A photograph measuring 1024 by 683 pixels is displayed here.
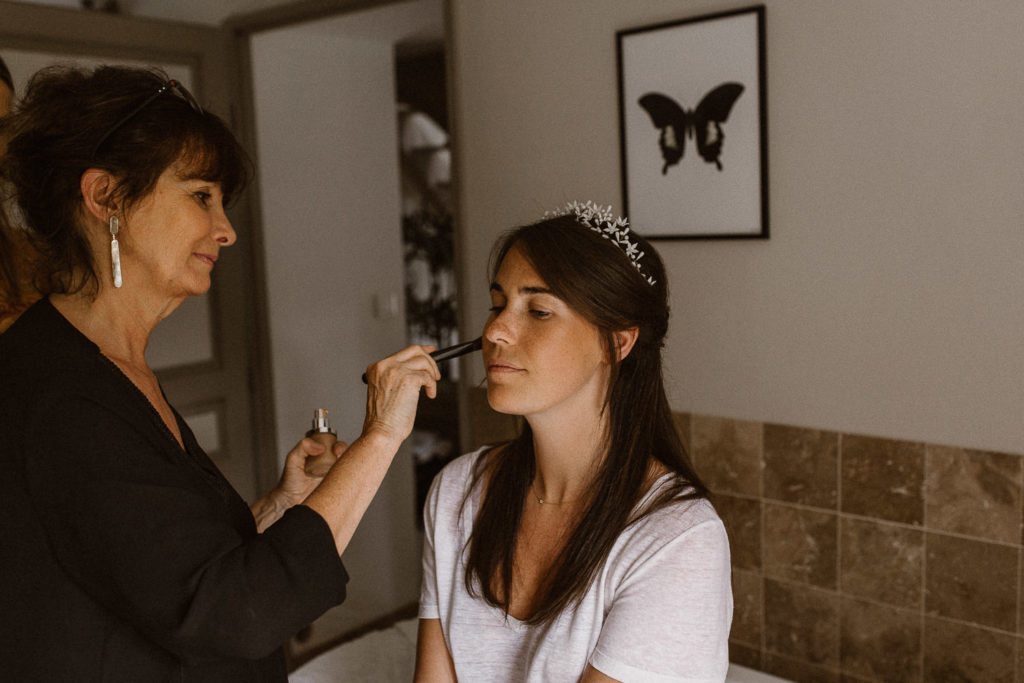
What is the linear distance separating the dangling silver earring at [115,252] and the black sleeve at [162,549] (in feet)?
0.70

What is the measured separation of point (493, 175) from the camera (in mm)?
2543

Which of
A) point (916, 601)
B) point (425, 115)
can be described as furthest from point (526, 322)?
point (425, 115)

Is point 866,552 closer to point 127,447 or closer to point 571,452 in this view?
point 571,452

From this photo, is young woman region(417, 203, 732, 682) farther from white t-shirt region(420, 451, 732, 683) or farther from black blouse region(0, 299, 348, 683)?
black blouse region(0, 299, 348, 683)

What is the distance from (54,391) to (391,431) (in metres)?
0.39

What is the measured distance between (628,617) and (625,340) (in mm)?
429

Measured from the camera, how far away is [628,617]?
1.22m

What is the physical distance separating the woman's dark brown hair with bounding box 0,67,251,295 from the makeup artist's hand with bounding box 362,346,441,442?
0.39 meters

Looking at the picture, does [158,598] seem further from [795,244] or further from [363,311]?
[363,311]

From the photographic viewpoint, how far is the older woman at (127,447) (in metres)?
0.99

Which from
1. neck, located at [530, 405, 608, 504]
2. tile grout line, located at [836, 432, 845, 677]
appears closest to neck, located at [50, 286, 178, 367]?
neck, located at [530, 405, 608, 504]

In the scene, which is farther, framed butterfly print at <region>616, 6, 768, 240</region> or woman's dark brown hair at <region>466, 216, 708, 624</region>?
framed butterfly print at <region>616, 6, 768, 240</region>

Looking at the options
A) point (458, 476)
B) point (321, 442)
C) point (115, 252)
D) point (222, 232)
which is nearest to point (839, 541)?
point (458, 476)

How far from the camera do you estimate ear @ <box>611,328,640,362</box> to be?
143 cm
